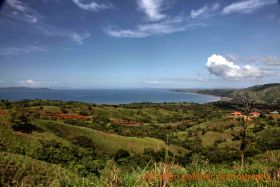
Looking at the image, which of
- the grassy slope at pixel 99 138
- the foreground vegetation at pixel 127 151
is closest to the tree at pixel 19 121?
the foreground vegetation at pixel 127 151

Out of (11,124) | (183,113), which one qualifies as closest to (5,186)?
(11,124)

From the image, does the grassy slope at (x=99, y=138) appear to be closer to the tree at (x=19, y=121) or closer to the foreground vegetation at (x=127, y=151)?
the foreground vegetation at (x=127, y=151)

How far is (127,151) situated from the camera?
60938mm

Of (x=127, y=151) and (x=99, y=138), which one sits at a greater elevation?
(x=99, y=138)

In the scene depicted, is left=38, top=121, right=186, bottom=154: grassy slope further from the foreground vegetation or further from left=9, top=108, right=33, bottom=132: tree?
left=9, top=108, right=33, bottom=132: tree

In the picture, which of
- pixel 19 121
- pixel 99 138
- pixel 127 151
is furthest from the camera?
pixel 99 138

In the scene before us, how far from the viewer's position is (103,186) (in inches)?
187

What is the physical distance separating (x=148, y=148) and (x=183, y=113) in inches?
3801

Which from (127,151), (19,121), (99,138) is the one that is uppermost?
(19,121)

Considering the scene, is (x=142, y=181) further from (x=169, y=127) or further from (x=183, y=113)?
(x=183, y=113)

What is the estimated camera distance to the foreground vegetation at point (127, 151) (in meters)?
5.21

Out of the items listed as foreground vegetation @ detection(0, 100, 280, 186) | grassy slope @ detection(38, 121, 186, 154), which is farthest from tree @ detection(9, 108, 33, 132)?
grassy slope @ detection(38, 121, 186, 154)

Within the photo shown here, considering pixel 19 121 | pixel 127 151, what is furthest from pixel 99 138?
pixel 19 121

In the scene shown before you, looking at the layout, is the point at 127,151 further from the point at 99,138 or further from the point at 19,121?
the point at 19,121
